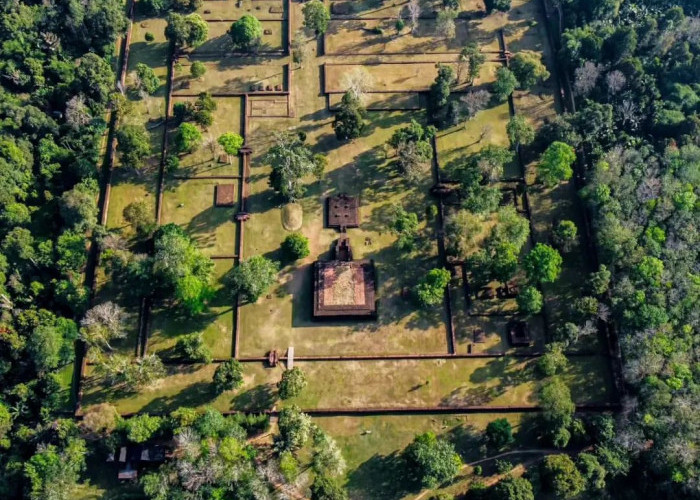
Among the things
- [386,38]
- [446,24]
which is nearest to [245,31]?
[386,38]

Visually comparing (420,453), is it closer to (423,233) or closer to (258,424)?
(258,424)

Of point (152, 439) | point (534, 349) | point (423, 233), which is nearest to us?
point (152, 439)

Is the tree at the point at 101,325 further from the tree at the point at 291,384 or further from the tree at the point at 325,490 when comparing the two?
the tree at the point at 325,490

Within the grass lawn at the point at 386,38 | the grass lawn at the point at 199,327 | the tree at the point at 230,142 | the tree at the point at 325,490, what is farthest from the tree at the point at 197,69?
the tree at the point at 325,490

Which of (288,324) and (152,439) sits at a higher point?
(288,324)

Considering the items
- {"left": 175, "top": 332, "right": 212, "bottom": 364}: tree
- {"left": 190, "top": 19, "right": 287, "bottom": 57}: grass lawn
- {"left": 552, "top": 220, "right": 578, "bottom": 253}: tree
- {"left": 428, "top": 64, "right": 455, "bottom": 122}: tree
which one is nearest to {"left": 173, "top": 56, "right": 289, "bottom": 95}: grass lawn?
{"left": 190, "top": 19, "right": 287, "bottom": 57}: grass lawn

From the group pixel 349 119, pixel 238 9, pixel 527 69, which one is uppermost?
pixel 238 9

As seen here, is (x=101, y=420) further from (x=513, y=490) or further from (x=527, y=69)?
(x=527, y=69)

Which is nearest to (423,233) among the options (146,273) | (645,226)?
(645,226)
